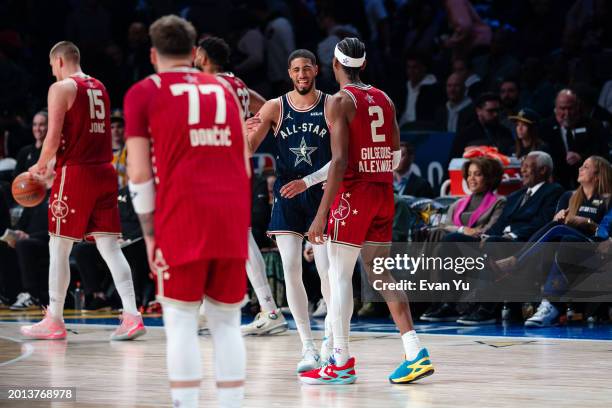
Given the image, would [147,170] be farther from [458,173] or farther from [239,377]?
[458,173]

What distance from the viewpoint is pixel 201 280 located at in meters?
4.68

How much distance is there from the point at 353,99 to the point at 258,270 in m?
2.72

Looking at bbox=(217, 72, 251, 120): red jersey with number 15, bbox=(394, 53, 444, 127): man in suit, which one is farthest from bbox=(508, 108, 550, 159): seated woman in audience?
bbox=(217, 72, 251, 120): red jersey with number 15

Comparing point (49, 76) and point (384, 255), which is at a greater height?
point (49, 76)

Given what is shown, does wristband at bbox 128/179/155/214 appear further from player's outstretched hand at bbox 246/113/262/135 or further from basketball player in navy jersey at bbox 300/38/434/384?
player's outstretched hand at bbox 246/113/262/135

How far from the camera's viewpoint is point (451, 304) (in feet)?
33.2

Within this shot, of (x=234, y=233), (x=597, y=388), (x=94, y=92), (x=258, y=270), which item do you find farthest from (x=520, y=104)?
→ (x=234, y=233)

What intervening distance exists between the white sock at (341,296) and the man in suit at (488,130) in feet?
16.7

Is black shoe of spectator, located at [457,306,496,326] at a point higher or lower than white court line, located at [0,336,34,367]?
lower

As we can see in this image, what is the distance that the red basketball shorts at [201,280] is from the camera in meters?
4.64

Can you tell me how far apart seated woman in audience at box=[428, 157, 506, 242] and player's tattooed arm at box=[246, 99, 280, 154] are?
9.94 ft

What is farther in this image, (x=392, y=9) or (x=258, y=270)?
(x=392, y=9)

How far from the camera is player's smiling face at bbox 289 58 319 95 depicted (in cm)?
724

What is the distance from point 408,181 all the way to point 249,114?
3.25 metres
